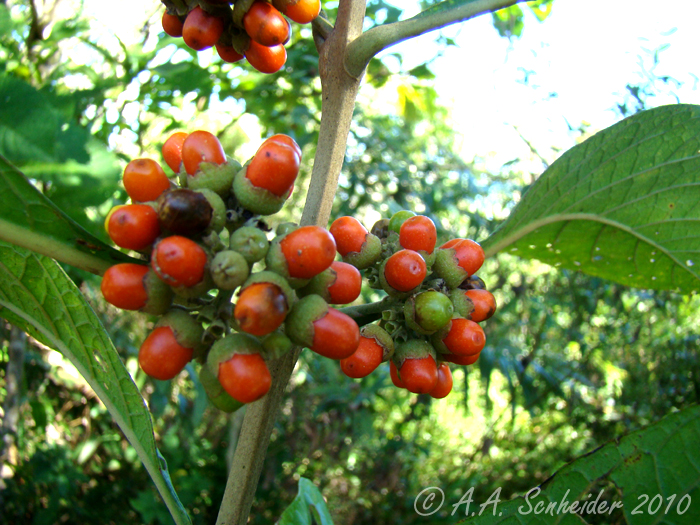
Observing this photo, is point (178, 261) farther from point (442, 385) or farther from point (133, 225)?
point (442, 385)

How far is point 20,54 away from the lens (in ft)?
11.6

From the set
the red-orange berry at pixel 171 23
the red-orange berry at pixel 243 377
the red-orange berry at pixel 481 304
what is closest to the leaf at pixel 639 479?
the red-orange berry at pixel 481 304

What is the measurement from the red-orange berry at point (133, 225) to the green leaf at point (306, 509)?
0.69 metres

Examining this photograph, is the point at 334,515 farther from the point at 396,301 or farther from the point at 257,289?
the point at 257,289

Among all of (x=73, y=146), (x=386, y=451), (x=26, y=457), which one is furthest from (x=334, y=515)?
(x=73, y=146)

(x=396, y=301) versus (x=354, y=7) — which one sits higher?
(x=354, y=7)

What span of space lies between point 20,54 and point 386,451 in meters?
4.94

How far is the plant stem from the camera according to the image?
1.20 metres

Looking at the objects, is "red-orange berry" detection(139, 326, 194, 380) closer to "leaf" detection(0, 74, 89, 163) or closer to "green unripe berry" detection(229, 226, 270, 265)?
"green unripe berry" detection(229, 226, 270, 265)

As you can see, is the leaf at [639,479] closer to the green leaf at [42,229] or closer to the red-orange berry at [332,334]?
the red-orange berry at [332,334]

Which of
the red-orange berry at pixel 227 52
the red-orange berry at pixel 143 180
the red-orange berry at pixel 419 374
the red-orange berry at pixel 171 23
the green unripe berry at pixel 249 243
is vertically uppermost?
the red-orange berry at pixel 171 23

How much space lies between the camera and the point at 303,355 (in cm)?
509

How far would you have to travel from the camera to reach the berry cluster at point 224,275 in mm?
997

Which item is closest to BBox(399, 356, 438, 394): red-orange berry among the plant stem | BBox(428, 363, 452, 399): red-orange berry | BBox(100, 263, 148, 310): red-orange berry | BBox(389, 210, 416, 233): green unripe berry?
BBox(428, 363, 452, 399): red-orange berry
